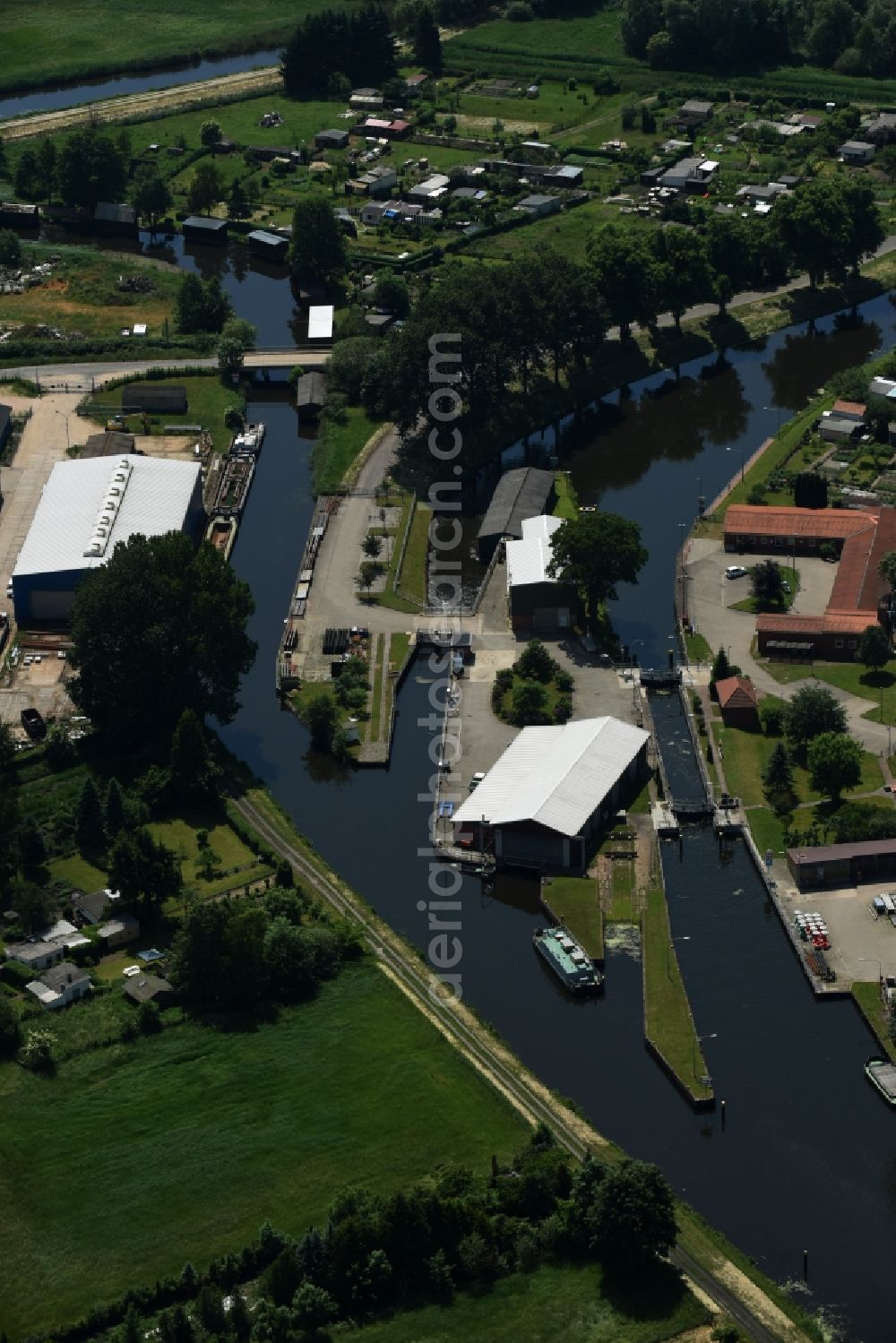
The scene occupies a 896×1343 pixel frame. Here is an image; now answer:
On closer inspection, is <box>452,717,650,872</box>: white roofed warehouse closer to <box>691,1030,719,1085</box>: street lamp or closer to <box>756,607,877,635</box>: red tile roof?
<box>756,607,877,635</box>: red tile roof

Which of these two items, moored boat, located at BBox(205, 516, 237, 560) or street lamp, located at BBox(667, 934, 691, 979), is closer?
street lamp, located at BBox(667, 934, 691, 979)

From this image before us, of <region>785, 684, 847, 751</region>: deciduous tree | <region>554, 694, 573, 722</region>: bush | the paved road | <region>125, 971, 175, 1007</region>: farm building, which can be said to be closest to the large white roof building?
<region>554, 694, 573, 722</region>: bush

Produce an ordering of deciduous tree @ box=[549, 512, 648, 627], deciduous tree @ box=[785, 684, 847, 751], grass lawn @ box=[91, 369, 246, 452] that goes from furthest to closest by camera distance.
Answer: grass lawn @ box=[91, 369, 246, 452] < deciduous tree @ box=[549, 512, 648, 627] < deciduous tree @ box=[785, 684, 847, 751]

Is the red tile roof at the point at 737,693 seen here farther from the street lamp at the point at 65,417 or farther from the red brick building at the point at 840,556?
the street lamp at the point at 65,417

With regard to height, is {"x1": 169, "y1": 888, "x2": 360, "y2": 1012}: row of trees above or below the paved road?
above

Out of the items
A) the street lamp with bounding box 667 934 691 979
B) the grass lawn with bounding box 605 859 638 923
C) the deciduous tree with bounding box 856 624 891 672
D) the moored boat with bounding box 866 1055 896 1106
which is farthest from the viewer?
the deciduous tree with bounding box 856 624 891 672

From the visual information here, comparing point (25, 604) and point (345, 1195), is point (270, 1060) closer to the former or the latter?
point (345, 1195)

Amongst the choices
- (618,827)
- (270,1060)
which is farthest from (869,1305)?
(618,827)

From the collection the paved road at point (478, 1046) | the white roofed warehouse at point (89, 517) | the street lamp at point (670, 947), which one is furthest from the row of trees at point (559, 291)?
the street lamp at point (670, 947)
